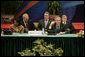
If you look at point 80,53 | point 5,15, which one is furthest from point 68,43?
point 5,15

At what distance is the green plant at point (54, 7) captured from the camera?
9.17m

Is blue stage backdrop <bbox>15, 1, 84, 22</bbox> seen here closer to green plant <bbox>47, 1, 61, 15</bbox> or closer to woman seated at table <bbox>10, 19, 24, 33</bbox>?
green plant <bbox>47, 1, 61, 15</bbox>

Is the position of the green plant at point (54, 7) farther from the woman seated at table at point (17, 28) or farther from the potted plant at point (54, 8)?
the woman seated at table at point (17, 28)

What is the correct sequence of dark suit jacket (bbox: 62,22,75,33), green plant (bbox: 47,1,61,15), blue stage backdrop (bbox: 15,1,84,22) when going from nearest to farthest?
1. dark suit jacket (bbox: 62,22,75,33)
2. green plant (bbox: 47,1,61,15)
3. blue stage backdrop (bbox: 15,1,84,22)

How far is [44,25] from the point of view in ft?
23.0

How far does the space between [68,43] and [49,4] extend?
3868mm

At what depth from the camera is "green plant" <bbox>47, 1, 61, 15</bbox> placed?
9.17 metres

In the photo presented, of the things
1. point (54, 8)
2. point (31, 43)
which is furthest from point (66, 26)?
point (54, 8)

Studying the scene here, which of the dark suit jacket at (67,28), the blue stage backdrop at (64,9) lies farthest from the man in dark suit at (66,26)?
the blue stage backdrop at (64,9)

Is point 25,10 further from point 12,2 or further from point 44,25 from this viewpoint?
point 44,25

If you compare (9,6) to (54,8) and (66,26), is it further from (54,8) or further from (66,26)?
(66,26)

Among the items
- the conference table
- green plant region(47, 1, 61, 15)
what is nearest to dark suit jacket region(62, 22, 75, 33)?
the conference table

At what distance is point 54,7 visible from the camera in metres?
9.18

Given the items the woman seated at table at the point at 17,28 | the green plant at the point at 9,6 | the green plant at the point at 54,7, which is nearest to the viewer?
the woman seated at table at the point at 17,28
